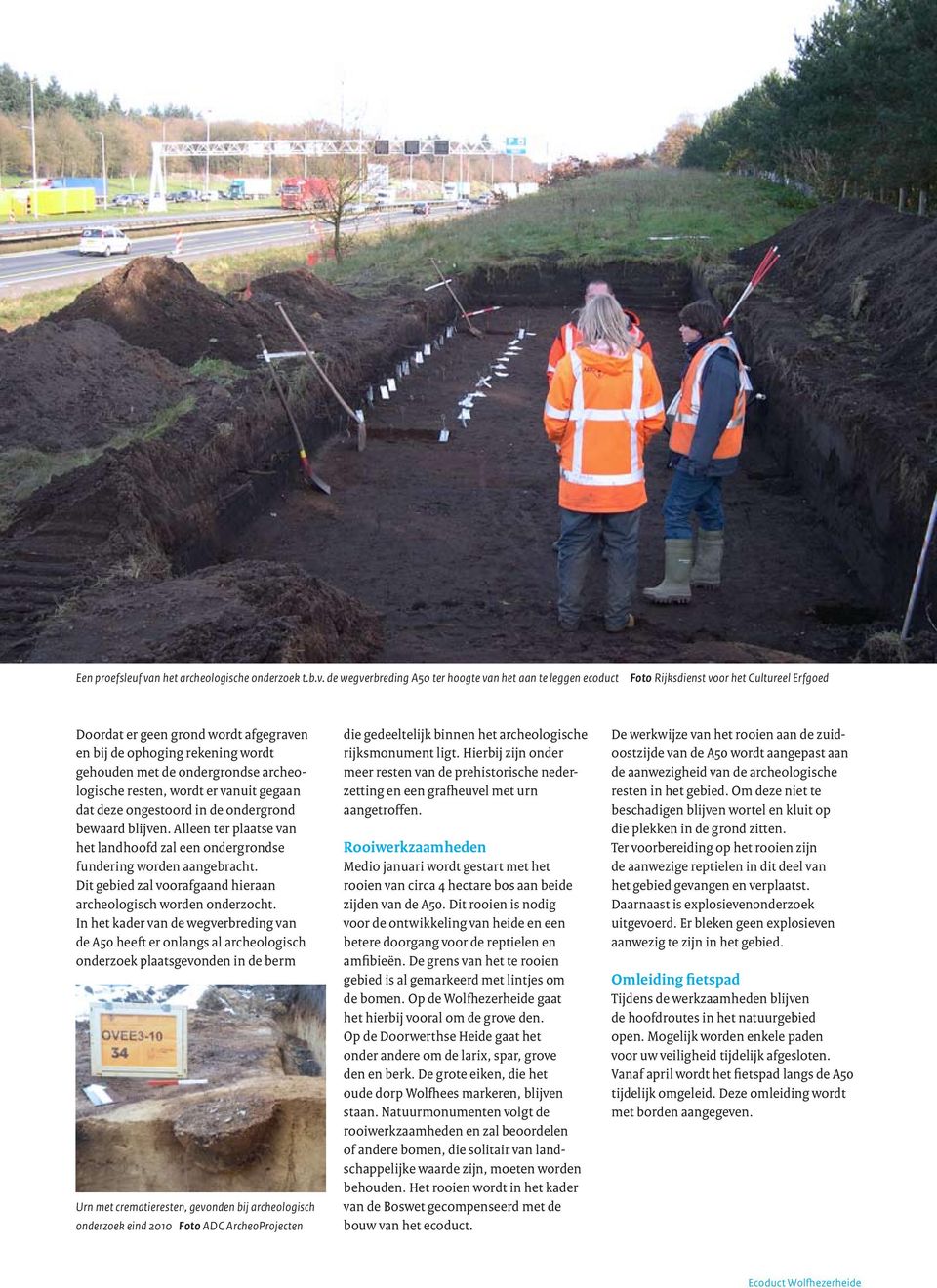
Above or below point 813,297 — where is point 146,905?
below

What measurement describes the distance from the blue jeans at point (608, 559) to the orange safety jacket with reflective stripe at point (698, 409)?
923mm

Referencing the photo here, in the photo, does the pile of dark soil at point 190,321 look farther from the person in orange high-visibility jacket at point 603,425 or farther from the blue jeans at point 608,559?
the person in orange high-visibility jacket at point 603,425

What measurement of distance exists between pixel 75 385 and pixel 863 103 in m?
18.5

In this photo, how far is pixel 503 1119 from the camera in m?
2.75

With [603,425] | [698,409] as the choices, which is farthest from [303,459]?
[603,425]

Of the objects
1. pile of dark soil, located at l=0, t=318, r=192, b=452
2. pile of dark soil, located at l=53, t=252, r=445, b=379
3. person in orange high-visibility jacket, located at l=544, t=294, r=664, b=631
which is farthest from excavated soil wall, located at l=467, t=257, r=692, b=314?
person in orange high-visibility jacket, located at l=544, t=294, r=664, b=631

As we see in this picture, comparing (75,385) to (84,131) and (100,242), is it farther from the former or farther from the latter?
(84,131)

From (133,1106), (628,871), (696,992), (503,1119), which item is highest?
(628,871)

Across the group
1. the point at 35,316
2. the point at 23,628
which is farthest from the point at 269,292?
the point at 23,628

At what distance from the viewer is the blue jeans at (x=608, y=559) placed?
5957mm

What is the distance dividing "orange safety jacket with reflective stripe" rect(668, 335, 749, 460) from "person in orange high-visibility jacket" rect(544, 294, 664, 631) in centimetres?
92

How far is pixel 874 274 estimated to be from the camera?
13.0m

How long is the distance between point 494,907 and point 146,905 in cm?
81

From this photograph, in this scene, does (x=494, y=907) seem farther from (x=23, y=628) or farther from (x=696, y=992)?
(x=23, y=628)
